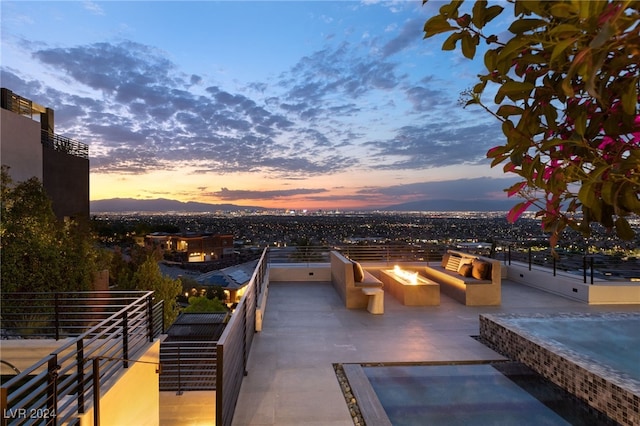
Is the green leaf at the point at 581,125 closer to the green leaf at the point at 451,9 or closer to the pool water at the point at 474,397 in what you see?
the green leaf at the point at 451,9

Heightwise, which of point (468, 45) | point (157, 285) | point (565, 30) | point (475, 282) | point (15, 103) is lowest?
point (157, 285)

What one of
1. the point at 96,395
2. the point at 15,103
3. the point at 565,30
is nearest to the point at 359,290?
the point at 96,395

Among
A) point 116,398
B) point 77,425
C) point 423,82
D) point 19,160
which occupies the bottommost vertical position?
point 116,398

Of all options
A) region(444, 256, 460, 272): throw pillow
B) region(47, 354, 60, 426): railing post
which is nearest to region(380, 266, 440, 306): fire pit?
region(444, 256, 460, 272): throw pillow

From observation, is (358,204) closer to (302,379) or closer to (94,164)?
(94,164)

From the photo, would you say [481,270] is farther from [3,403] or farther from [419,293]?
[3,403]

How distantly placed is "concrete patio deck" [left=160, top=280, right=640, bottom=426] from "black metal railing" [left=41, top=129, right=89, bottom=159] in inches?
392

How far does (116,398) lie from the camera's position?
4.38 m

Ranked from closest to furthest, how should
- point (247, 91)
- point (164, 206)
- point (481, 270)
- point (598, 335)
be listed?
1. point (598, 335)
2. point (481, 270)
3. point (247, 91)
4. point (164, 206)

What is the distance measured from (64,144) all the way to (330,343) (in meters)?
13.9

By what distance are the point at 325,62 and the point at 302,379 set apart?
44.5 ft

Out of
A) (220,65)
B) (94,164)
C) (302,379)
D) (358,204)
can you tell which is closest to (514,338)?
(302,379)

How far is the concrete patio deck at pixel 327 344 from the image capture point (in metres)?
3.43

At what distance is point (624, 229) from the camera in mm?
907
